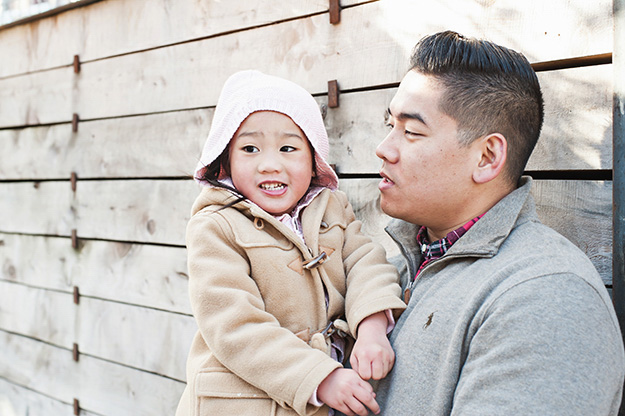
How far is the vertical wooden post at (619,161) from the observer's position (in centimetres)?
146

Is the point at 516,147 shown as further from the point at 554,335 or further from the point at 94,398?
the point at 94,398

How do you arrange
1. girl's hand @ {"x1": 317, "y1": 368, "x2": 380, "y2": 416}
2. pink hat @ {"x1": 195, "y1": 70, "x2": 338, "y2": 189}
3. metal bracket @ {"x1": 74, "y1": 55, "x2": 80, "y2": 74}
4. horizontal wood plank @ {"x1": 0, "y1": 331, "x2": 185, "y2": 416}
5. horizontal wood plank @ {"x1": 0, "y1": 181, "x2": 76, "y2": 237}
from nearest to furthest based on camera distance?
girl's hand @ {"x1": 317, "y1": 368, "x2": 380, "y2": 416} → pink hat @ {"x1": 195, "y1": 70, "x2": 338, "y2": 189} → horizontal wood plank @ {"x1": 0, "y1": 331, "x2": 185, "y2": 416} → metal bracket @ {"x1": 74, "y1": 55, "x2": 80, "y2": 74} → horizontal wood plank @ {"x1": 0, "y1": 181, "x2": 76, "y2": 237}

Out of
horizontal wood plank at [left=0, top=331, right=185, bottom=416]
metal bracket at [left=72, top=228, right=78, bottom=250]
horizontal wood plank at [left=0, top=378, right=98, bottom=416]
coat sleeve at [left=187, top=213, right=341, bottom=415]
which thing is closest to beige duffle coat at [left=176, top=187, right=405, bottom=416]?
coat sleeve at [left=187, top=213, right=341, bottom=415]

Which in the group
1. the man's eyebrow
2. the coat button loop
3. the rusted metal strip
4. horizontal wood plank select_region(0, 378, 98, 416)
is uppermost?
the rusted metal strip

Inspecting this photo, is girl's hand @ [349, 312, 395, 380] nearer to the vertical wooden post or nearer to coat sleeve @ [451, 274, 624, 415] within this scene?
coat sleeve @ [451, 274, 624, 415]

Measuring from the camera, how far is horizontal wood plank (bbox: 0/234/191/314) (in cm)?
282

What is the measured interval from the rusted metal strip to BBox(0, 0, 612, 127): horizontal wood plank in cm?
2

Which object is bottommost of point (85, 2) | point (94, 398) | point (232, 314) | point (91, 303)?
point (94, 398)

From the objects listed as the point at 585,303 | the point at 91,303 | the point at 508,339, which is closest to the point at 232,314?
the point at 508,339

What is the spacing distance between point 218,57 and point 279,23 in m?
0.40

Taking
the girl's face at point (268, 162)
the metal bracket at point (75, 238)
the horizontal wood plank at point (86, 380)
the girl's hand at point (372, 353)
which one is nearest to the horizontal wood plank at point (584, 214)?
the girl's hand at point (372, 353)

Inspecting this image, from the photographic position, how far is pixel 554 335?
1034 mm

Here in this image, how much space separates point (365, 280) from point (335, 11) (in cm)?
115

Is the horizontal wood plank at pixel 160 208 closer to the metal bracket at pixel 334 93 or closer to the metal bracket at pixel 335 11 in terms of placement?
the metal bracket at pixel 334 93
